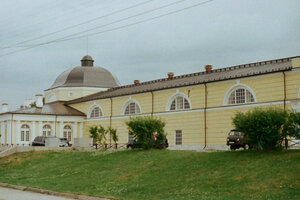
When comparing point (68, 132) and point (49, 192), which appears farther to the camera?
point (68, 132)

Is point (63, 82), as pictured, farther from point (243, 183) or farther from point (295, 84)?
point (243, 183)

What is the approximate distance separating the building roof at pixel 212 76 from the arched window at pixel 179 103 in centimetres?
114

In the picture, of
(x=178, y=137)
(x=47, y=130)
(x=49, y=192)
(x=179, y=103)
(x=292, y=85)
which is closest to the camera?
(x=49, y=192)

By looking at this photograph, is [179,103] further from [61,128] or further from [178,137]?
[61,128]

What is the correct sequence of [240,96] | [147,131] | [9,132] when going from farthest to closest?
1. [9,132]
2. [240,96]
3. [147,131]

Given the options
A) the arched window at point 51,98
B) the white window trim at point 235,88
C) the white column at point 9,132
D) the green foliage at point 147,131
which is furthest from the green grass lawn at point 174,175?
A: the arched window at point 51,98

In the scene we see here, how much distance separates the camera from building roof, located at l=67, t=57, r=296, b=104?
35.7 metres

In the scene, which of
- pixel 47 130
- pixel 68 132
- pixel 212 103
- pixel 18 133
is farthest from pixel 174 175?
pixel 68 132

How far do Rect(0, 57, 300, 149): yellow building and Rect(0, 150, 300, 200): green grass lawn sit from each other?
1118 centimetres

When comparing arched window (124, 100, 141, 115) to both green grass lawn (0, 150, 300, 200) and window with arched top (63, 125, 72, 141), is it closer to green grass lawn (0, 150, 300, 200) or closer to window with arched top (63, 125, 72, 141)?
window with arched top (63, 125, 72, 141)

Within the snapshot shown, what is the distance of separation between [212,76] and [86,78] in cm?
2468

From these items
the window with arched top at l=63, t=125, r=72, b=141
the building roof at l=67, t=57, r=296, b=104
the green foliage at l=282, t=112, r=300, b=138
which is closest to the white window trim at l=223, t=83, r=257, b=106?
the building roof at l=67, t=57, r=296, b=104

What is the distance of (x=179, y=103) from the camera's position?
42.4 meters

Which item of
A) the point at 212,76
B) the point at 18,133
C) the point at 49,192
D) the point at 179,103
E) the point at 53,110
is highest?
the point at 212,76
